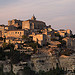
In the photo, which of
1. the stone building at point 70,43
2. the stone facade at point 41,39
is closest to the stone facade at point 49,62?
the stone facade at point 41,39

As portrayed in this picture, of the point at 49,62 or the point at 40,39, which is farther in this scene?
the point at 40,39

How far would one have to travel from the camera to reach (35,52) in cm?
4119

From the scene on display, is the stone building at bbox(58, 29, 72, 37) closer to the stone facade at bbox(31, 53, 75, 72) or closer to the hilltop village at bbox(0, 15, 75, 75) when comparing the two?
the hilltop village at bbox(0, 15, 75, 75)

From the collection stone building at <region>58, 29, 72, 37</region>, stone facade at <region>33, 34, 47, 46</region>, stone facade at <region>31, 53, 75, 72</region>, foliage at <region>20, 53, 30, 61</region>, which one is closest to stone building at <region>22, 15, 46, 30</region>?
stone building at <region>58, 29, 72, 37</region>

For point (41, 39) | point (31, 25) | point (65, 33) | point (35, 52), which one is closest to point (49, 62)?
point (35, 52)

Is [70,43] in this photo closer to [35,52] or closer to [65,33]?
[65,33]

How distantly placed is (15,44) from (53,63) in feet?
32.4

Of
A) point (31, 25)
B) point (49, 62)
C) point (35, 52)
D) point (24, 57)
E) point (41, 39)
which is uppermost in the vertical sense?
point (31, 25)

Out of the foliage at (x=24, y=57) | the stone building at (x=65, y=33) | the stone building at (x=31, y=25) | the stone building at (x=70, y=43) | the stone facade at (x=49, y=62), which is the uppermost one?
the stone building at (x=31, y=25)

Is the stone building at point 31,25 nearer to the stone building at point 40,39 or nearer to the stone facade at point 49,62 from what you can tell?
the stone building at point 40,39

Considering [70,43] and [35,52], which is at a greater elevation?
[70,43]

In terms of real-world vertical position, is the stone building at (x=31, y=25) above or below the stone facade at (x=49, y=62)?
above

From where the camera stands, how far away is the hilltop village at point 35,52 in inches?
1491

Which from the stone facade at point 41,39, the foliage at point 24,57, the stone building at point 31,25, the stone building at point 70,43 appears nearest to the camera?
the foliage at point 24,57
